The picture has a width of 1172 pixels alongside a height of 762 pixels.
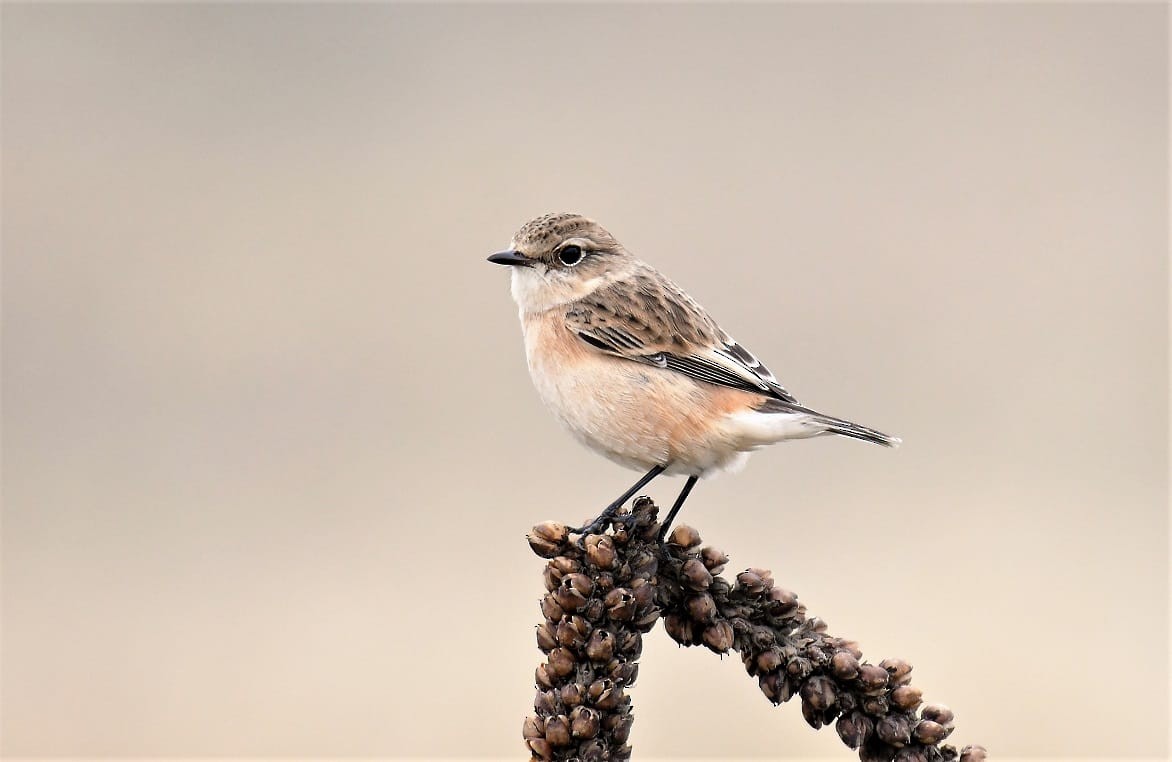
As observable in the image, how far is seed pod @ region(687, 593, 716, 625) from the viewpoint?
2678 millimetres

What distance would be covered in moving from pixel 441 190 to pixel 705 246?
277 cm

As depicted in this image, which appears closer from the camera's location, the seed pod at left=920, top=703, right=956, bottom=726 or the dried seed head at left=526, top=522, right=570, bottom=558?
the seed pod at left=920, top=703, right=956, bottom=726

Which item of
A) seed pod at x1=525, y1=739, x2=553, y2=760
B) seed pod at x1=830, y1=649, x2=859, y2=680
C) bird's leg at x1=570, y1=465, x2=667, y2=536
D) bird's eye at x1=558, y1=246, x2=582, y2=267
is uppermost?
bird's eye at x1=558, y1=246, x2=582, y2=267

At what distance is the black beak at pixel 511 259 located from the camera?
4637 millimetres

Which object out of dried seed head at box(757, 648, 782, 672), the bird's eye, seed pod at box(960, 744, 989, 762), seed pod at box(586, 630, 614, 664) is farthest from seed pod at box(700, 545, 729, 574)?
the bird's eye

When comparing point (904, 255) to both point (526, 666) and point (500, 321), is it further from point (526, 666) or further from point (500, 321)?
point (526, 666)

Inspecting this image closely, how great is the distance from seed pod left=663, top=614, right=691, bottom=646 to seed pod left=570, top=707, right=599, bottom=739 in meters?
0.32

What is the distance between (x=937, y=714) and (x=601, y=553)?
0.74 meters

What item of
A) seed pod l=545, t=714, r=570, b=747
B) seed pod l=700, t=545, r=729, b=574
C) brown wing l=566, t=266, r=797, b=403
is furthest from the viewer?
brown wing l=566, t=266, r=797, b=403

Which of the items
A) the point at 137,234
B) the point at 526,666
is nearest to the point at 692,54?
the point at 137,234

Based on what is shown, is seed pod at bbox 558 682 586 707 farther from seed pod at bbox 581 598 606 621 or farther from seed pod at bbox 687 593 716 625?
seed pod at bbox 687 593 716 625

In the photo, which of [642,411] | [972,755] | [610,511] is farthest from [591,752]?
[642,411]

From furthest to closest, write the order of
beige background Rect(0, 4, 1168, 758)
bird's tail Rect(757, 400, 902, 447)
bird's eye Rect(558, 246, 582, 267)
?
1. beige background Rect(0, 4, 1168, 758)
2. bird's eye Rect(558, 246, 582, 267)
3. bird's tail Rect(757, 400, 902, 447)

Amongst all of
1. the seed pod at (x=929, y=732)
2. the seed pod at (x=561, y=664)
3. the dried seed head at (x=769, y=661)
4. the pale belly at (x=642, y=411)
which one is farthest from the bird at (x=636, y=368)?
the seed pod at (x=929, y=732)
